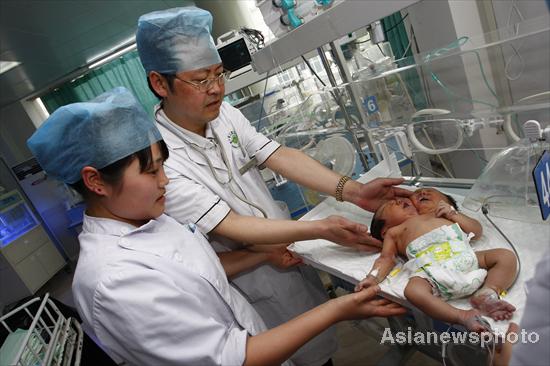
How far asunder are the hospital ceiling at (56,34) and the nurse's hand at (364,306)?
14.3ft

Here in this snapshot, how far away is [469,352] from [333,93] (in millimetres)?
1306

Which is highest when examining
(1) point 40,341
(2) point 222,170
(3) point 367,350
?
(2) point 222,170

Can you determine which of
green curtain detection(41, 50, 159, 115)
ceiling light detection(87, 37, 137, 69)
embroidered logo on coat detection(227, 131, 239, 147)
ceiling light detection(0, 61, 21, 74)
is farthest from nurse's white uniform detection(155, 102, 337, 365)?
green curtain detection(41, 50, 159, 115)

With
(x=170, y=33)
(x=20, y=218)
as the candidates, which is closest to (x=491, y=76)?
(x=170, y=33)

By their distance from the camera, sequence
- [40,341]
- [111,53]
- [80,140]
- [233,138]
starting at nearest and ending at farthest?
[80,140], [233,138], [40,341], [111,53]

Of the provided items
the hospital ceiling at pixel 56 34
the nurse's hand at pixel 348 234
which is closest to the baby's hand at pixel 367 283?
the nurse's hand at pixel 348 234

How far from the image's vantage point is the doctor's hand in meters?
1.41

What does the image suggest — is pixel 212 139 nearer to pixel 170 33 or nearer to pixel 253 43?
pixel 170 33

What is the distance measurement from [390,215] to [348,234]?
0.22 m

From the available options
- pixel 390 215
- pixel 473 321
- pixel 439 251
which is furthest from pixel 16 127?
pixel 473 321

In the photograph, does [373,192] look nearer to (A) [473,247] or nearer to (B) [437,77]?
(A) [473,247]

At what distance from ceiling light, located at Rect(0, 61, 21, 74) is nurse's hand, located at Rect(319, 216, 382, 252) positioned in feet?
19.2

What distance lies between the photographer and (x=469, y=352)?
1.39 metres

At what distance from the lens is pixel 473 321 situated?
2.59 ft
